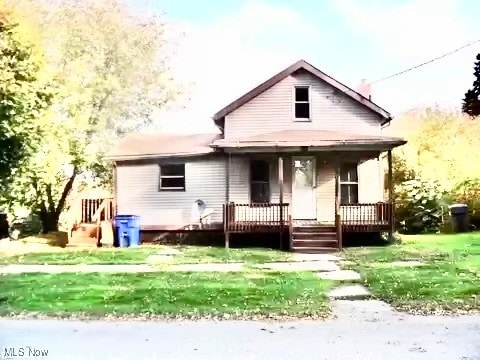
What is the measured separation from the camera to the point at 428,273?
225 inches

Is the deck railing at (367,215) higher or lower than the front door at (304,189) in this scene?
lower

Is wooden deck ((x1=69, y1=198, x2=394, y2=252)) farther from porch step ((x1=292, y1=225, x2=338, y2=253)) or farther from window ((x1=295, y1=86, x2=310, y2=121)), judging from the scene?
window ((x1=295, y1=86, x2=310, y2=121))

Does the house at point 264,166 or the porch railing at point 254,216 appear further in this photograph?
the house at point 264,166

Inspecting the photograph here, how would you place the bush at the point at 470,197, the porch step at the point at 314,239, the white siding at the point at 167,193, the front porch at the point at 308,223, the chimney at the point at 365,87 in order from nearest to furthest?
the chimney at the point at 365,87 → the bush at the point at 470,197 → the porch step at the point at 314,239 → the front porch at the point at 308,223 → the white siding at the point at 167,193

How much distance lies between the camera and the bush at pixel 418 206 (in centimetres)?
1027

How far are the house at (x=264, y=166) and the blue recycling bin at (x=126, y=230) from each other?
694mm

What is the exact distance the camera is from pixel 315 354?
8.10 ft

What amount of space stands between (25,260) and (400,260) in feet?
14.4

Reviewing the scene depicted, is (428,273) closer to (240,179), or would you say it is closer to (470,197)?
(470,197)

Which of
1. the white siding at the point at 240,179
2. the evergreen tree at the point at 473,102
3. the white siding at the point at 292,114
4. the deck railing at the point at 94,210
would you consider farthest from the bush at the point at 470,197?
the evergreen tree at the point at 473,102

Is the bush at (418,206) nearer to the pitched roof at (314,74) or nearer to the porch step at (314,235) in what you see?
the pitched roof at (314,74)

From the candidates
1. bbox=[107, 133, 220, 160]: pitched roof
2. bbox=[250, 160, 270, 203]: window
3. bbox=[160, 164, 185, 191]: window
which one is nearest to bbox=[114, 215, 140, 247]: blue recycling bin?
bbox=[160, 164, 185, 191]: window

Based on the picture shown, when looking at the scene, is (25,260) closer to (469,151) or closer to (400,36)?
(469,151)

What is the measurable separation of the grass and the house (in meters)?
4.31
